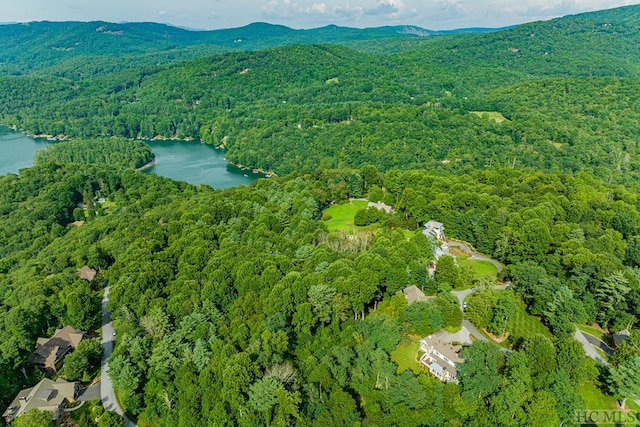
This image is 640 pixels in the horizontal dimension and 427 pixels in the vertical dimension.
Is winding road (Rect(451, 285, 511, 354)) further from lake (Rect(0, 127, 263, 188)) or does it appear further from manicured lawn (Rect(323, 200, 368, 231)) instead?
lake (Rect(0, 127, 263, 188))

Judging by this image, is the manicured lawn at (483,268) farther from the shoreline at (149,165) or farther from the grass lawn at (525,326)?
the shoreline at (149,165)

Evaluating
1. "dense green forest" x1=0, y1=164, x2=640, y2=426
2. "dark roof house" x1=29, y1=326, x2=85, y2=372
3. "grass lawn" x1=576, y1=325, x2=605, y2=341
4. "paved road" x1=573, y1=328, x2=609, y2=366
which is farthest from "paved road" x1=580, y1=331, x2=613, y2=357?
"dark roof house" x1=29, y1=326, x2=85, y2=372

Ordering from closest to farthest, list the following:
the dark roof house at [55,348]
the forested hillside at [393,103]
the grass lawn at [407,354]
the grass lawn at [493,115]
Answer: the grass lawn at [407,354] → the dark roof house at [55,348] → the forested hillside at [393,103] → the grass lawn at [493,115]

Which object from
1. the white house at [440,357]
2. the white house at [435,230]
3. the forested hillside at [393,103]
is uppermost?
the white house at [440,357]

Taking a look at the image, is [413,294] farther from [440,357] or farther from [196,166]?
[196,166]

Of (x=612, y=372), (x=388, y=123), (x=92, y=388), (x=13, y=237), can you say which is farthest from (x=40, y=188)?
(x=612, y=372)

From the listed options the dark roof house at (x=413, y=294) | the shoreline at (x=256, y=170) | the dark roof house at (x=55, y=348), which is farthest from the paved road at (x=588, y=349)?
the shoreline at (x=256, y=170)

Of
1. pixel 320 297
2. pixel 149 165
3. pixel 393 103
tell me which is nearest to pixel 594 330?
pixel 320 297
